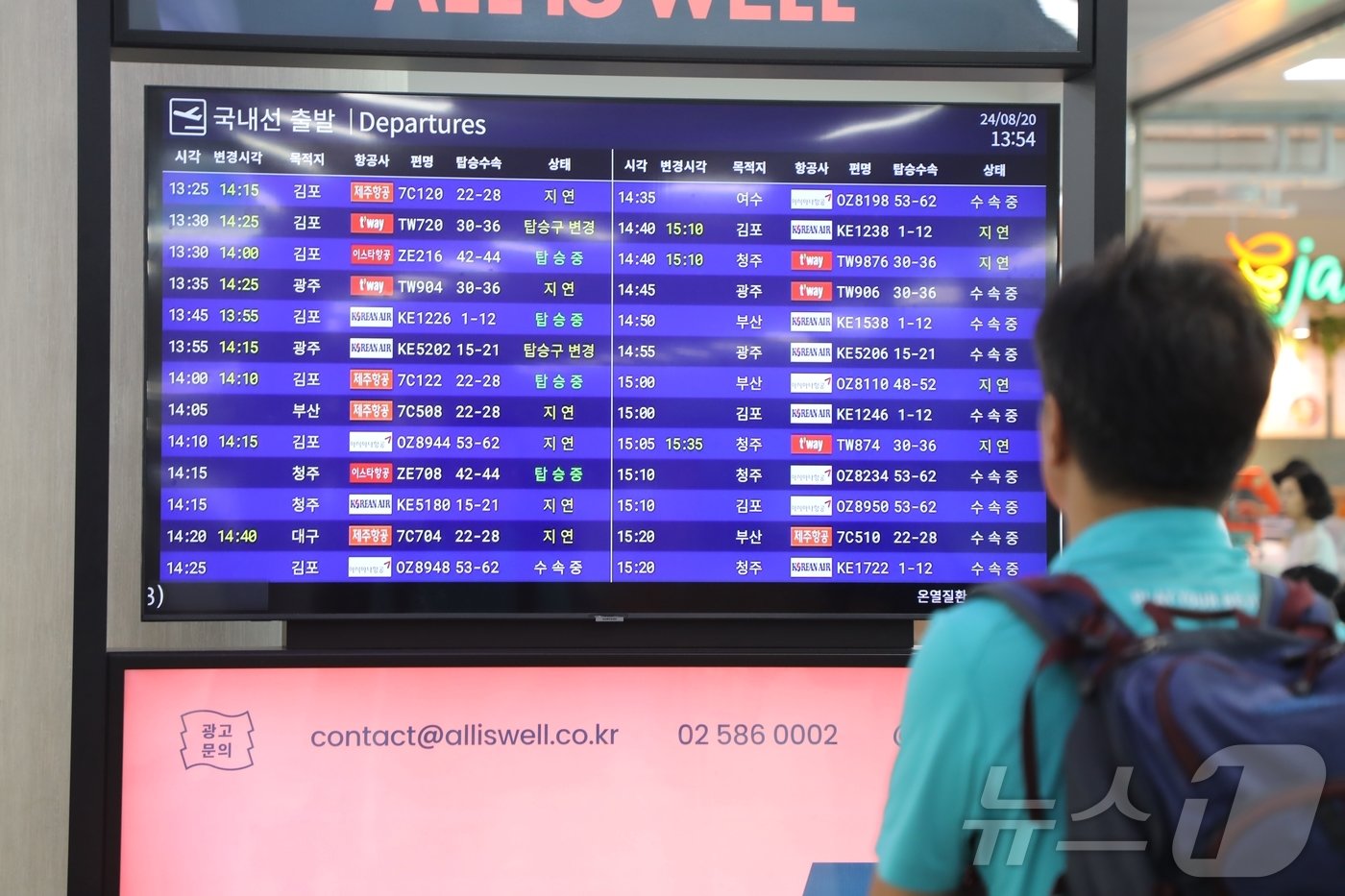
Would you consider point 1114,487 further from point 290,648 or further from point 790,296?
point 290,648

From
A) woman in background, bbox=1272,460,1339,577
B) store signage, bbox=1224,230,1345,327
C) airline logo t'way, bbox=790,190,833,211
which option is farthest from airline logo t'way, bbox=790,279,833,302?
store signage, bbox=1224,230,1345,327

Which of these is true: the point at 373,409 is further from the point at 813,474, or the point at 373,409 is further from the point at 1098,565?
the point at 1098,565

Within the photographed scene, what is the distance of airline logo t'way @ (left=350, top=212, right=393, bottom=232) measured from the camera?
7.72 feet

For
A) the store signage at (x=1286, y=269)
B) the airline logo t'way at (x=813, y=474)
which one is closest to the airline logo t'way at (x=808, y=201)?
the airline logo t'way at (x=813, y=474)

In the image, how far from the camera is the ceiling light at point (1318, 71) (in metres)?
6.77

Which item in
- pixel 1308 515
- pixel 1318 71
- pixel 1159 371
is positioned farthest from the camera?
pixel 1318 71

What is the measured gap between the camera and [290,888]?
91.8 inches

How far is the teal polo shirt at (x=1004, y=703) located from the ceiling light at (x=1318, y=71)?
22.4ft

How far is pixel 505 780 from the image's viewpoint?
2.37 metres

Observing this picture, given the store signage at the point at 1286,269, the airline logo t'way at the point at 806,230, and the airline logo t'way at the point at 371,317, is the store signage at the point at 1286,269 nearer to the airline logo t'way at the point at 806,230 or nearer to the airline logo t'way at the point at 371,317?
the airline logo t'way at the point at 806,230

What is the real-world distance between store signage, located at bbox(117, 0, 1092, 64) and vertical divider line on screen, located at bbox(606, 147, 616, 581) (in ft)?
0.79

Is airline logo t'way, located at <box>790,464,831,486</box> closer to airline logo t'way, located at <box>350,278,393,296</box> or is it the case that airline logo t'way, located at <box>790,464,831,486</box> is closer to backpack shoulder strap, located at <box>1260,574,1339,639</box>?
airline logo t'way, located at <box>350,278,393,296</box>

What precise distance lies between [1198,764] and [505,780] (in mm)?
1655

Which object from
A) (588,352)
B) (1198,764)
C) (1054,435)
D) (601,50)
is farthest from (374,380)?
(1198,764)
